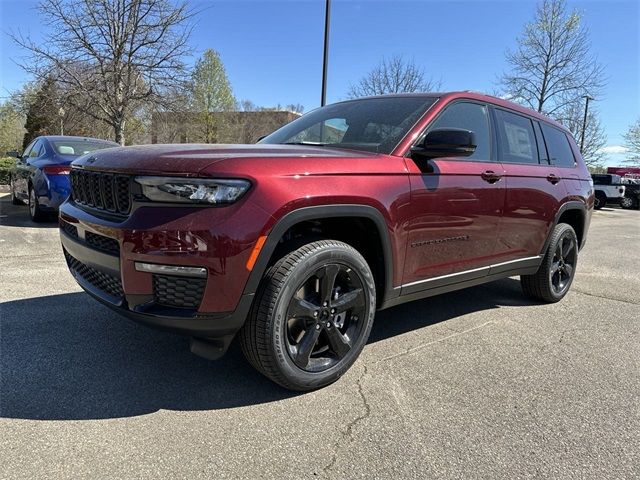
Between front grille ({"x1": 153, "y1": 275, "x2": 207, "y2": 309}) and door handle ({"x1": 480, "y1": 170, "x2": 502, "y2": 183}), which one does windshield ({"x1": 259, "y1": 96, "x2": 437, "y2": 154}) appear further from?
front grille ({"x1": 153, "y1": 275, "x2": 207, "y2": 309})

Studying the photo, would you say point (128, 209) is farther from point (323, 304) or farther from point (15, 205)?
point (15, 205)

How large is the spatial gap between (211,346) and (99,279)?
779 mm

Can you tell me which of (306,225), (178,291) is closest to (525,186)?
(306,225)

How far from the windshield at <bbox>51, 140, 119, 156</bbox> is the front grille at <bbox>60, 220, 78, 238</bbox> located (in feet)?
17.9

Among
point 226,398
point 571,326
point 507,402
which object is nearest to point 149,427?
point 226,398

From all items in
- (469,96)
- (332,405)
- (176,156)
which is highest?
(469,96)

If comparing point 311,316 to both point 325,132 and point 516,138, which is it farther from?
point 516,138

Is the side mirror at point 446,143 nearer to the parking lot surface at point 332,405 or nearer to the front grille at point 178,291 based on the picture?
the parking lot surface at point 332,405

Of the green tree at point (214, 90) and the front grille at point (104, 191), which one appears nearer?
the front grille at point (104, 191)

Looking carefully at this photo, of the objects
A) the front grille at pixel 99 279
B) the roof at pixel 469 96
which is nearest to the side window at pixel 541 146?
the roof at pixel 469 96

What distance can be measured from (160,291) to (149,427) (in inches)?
25.9

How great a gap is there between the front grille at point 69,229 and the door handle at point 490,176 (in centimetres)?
280

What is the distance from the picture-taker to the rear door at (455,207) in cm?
317

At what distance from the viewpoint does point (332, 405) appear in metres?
2.67
